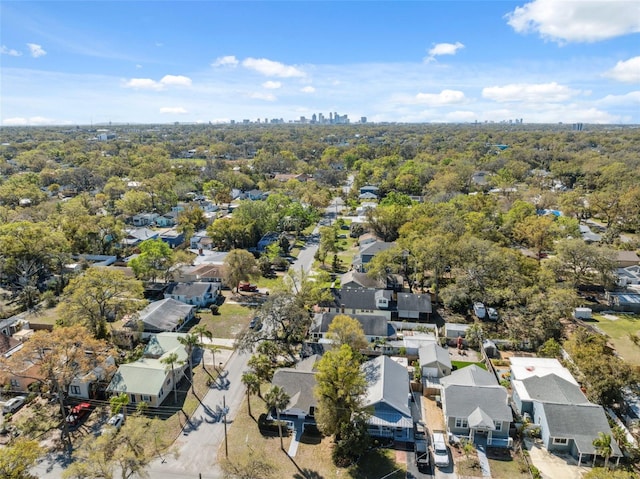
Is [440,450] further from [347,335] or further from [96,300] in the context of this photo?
[96,300]

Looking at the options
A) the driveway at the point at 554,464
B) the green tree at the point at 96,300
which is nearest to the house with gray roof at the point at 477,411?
the driveway at the point at 554,464

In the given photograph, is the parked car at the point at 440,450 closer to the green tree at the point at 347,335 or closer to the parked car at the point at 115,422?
the green tree at the point at 347,335

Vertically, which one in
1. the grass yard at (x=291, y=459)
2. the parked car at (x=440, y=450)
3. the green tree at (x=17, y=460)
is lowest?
the grass yard at (x=291, y=459)

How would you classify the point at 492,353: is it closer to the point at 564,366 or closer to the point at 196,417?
the point at 564,366

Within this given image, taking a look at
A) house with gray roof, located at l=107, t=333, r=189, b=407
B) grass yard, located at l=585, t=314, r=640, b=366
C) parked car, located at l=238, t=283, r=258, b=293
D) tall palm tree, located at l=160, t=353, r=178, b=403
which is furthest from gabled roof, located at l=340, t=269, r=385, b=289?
tall palm tree, located at l=160, t=353, r=178, b=403

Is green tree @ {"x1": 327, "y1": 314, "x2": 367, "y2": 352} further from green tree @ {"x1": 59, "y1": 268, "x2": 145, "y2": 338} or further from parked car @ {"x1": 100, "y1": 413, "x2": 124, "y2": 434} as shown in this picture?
green tree @ {"x1": 59, "y1": 268, "x2": 145, "y2": 338}

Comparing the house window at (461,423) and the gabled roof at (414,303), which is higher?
the gabled roof at (414,303)

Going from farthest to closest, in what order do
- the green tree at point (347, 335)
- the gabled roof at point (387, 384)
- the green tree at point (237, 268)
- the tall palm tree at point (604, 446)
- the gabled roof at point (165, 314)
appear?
the green tree at point (237, 268) < the gabled roof at point (165, 314) < the green tree at point (347, 335) < the gabled roof at point (387, 384) < the tall palm tree at point (604, 446)
